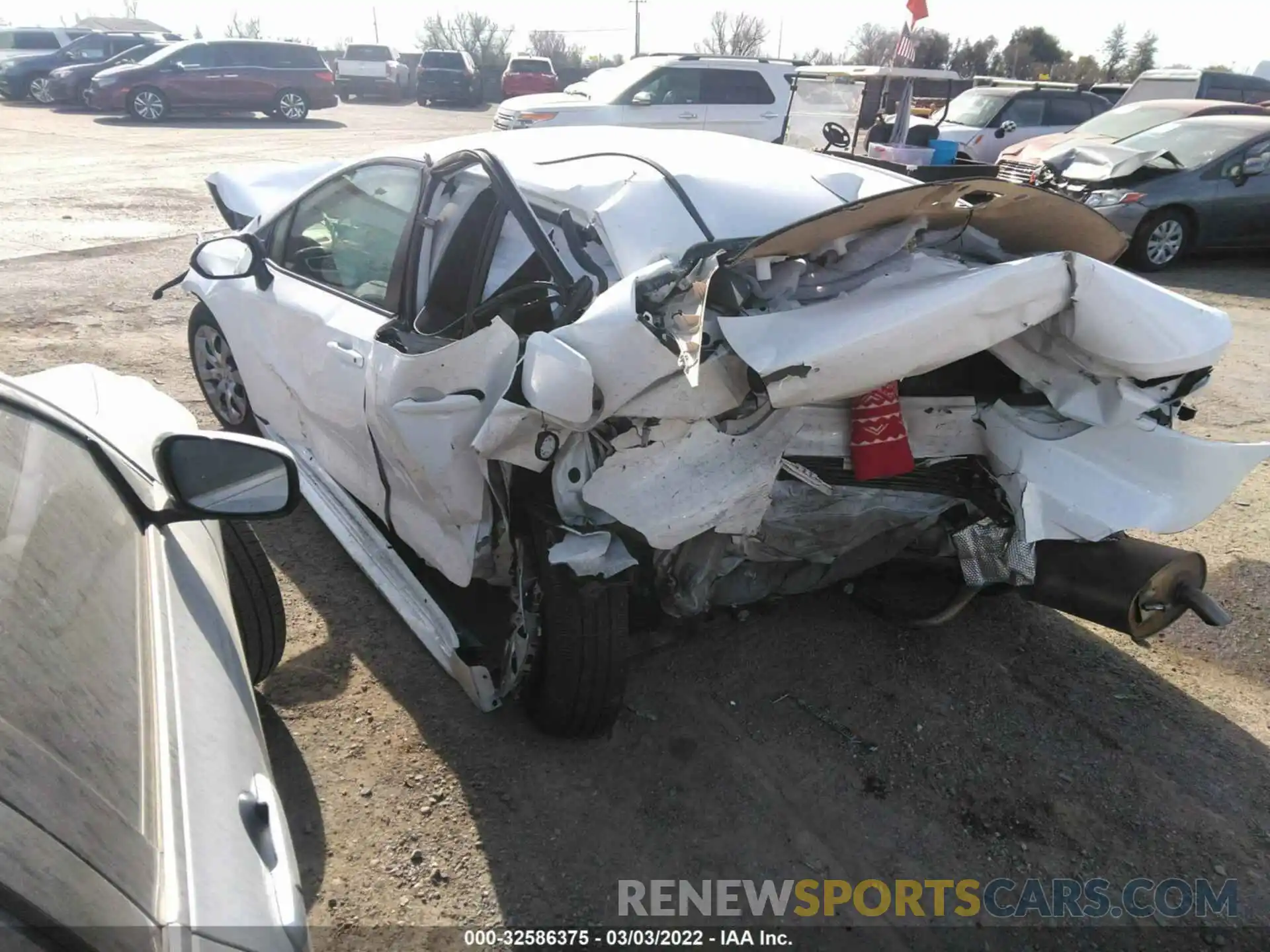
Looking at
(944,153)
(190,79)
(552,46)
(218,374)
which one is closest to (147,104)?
(190,79)

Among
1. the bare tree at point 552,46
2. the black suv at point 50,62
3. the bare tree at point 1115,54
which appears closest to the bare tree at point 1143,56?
the bare tree at point 1115,54

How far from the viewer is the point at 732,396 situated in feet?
7.59

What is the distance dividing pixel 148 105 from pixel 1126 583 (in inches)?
857

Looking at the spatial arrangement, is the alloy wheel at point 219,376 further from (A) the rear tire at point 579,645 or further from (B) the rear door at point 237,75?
(B) the rear door at point 237,75

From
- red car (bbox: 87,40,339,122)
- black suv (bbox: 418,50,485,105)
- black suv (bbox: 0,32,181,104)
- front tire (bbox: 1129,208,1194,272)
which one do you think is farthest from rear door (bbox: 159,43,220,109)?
front tire (bbox: 1129,208,1194,272)

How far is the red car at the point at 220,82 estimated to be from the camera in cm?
1894

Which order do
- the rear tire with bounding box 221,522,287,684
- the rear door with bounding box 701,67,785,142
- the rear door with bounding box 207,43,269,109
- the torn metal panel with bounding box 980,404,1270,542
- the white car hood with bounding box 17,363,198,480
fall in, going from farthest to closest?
the rear door with bounding box 207,43,269,109 < the rear door with bounding box 701,67,785,142 < the rear tire with bounding box 221,522,287,684 < the torn metal panel with bounding box 980,404,1270,542 < the white car hood with bounding box 17,363,198,480

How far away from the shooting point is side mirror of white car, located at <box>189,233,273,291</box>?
3645 millimetres

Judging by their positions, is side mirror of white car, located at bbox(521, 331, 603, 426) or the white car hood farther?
side mirror of white car, located at bbox(521, 331, 603, 426)

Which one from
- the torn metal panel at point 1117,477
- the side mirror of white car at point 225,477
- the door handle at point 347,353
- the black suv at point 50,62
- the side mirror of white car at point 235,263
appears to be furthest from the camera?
the black suv at point 50,62

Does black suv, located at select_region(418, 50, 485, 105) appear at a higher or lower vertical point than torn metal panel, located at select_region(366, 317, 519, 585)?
lower

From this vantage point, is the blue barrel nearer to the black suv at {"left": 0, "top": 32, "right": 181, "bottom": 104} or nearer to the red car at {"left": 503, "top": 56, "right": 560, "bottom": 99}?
the red car at {"left": 503, "top": 56, "right": 560, "bottom": 99}

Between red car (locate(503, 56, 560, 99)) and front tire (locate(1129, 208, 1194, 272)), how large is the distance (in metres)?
19.9

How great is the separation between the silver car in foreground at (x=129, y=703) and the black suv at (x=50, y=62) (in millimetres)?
24619
